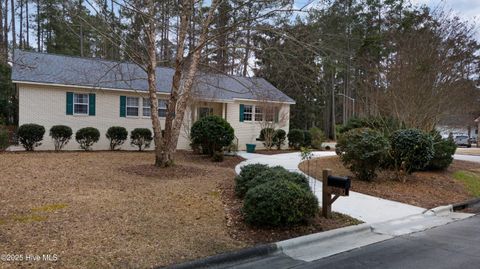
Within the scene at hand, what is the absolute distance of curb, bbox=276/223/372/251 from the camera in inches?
192

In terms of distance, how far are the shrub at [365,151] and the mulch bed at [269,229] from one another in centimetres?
356

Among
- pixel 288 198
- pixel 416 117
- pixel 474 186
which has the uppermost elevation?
pixel 416 117

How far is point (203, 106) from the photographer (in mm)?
19109

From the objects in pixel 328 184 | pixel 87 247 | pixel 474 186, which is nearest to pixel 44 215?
pixel 87 247

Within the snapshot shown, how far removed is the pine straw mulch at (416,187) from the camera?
28.7 feet

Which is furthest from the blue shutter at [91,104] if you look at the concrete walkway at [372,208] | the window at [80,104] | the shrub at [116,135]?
the concrete walkway at [372,208]

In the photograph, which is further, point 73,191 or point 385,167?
point 385,167

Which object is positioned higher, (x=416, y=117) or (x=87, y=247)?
(x=416, y=117)

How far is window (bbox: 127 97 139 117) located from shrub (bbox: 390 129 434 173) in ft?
40.8

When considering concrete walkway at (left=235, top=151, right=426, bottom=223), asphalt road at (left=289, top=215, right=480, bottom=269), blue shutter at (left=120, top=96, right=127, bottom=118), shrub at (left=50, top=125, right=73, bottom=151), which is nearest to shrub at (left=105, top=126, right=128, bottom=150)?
blue shutter at (left=120, top=96, right=127, bottom=118)

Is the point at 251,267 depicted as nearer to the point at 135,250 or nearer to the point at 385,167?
the point at 135,250

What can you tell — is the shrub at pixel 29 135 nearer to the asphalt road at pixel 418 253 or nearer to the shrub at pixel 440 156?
the asphalt road at pixel 418 253

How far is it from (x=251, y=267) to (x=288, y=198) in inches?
54.5

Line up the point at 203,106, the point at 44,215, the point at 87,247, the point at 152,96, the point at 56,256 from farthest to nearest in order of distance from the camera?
the point at 203,106
the point at 152,96
the point at 44,215
the point at 87,247
the point at 56,256
